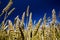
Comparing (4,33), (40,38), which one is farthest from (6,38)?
(40,38)

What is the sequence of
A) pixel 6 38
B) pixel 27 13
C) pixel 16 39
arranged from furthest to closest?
pixel 27 13 → pixel 6 38 → pixel 16 39

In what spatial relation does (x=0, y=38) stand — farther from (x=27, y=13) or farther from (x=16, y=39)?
(x=27, y=13)

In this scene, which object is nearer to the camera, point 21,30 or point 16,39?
point 21,30

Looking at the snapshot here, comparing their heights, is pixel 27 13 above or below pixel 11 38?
above

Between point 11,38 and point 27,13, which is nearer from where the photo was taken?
point 11,38

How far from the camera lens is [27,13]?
5.62ft

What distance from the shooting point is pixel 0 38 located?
134 cm

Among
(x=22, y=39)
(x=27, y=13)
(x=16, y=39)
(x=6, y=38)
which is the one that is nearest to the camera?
(x=22, y=39)

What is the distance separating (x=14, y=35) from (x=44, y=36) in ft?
0.94

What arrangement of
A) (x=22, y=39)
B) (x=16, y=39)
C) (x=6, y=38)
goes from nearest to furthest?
(x=22, y=39)
(x=16, y=39)
(x=6, y=38)

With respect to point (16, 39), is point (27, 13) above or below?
above

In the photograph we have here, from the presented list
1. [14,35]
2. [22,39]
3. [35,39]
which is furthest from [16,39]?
[35,39]

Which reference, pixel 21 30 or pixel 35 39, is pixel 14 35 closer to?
pixel 21 30

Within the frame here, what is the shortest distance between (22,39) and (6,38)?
0.29 m
